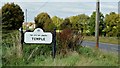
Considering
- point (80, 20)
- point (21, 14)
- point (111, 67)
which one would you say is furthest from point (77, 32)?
point (80, 20)

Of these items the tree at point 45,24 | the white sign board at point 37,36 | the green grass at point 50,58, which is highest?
the white sign board at point 37,36

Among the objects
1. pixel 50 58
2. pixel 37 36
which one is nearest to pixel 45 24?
pixel 37 36

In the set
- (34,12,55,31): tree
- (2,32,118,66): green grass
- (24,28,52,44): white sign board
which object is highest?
(24,28,52,44): white sign board

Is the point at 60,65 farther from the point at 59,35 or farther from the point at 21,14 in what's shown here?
the point at 21,14

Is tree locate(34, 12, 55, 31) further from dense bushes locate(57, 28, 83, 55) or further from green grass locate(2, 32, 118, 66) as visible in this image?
green grass locate(2, 32, 118, 66)

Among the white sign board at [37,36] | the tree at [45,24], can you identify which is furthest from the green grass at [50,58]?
the tree at [45,24]

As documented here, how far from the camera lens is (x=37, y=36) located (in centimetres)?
1213

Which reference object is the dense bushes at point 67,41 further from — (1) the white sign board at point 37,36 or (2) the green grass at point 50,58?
(1) the white sign board at point 37,36

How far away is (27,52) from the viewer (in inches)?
500

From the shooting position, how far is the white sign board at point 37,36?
39.5 feet

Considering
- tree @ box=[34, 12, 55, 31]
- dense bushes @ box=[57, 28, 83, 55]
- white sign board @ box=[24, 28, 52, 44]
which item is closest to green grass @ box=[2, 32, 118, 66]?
dense bushes @ box=[57, 28, 83, 55]

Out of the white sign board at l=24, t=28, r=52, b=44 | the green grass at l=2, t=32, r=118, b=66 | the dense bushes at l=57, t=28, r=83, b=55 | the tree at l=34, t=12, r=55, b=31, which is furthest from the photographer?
the tree at l=34, t=12, r=55, b=31

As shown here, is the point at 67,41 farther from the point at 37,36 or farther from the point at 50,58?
the point at 50,58

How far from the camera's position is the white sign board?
1205cm
